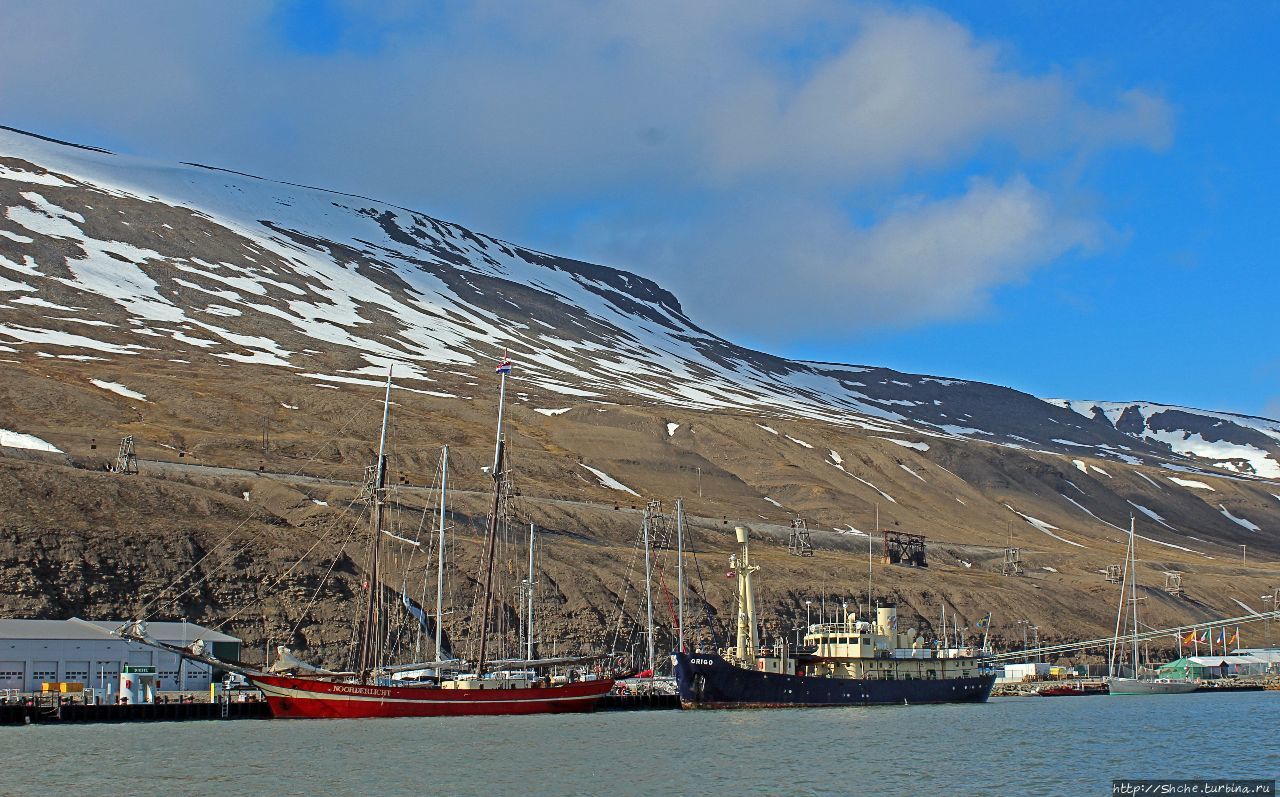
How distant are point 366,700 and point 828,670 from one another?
28.9 meters

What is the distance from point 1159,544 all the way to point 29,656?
14999 centimetres

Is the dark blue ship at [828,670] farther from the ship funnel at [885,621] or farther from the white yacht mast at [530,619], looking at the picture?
the white yacht mast at [530,619]

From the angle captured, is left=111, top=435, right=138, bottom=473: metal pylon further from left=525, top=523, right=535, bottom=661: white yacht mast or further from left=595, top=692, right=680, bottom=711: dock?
left=595, top=692, right=680, bottom=711: dock

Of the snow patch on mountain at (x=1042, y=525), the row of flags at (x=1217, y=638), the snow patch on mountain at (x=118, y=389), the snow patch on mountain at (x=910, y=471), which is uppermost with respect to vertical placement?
the snow patch on mountain at (x=118, y=389)

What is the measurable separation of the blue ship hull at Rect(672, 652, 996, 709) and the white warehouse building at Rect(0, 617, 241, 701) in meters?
26.1

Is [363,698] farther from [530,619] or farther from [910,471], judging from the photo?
[910,471]

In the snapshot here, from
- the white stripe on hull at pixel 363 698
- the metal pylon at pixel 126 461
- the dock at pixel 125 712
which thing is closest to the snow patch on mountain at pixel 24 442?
the metal pylon at pixel 126 461

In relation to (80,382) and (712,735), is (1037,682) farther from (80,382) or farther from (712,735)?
(80,382)

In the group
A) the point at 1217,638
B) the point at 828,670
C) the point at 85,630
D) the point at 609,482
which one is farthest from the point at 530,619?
the point at 1217,638

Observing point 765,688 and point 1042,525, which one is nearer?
point 765,688

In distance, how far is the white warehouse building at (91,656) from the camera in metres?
71.4

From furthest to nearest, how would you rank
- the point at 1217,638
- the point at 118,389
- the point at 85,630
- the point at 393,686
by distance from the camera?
the point at 118,389 → the point at 1217,638 → the point at 85,630 → the point at 393,686

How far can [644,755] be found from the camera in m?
53.7

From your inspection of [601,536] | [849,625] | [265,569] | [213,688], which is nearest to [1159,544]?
[601,536]
